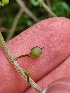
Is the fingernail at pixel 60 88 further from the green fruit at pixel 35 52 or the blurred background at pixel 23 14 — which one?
the blurred background at pixel 23 14

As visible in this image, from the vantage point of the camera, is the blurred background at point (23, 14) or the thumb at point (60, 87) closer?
the thumb at point (60, 87)

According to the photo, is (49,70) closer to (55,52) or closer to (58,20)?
(55,52)

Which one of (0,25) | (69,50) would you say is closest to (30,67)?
(69,50)

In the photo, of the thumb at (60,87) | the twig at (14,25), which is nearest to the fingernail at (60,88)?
the thumb at (60,87)

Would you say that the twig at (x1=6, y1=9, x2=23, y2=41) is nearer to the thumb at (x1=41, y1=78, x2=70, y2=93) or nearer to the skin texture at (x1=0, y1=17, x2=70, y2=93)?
the skin texture at (x1=0, y1=17, x2=70, y2=93)

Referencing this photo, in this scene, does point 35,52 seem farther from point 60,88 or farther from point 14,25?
point 14,25

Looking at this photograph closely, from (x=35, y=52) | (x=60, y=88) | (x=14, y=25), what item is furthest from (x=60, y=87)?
(x=14, y=25)
